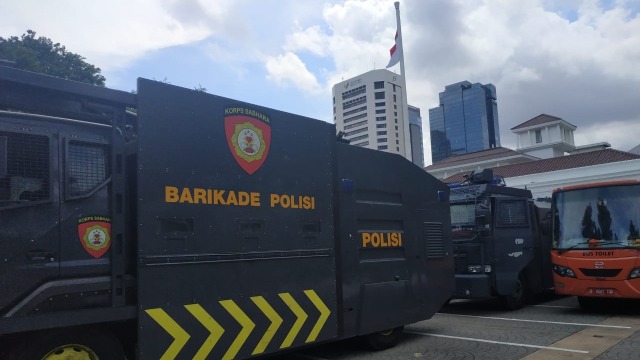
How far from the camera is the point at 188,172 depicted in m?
4.95

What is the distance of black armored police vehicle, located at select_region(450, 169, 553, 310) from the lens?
10.4 metres

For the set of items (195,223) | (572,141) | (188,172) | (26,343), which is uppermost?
(572,141)

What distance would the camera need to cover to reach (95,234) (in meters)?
4.39

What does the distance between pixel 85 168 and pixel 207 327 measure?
6.10ft

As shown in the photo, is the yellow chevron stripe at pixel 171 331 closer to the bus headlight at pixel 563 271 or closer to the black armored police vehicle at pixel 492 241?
the black armored police vehicle at pixel 492 241

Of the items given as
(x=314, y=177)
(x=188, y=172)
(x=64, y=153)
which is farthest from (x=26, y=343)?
(x=314, y=177)

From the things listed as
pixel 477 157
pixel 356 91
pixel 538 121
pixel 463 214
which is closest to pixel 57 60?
pixel 356 91

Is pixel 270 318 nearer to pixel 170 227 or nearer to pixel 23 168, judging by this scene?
pixel 170 227

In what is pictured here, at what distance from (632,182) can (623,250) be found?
4.75 ft

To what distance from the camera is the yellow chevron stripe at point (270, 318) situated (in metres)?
5.37

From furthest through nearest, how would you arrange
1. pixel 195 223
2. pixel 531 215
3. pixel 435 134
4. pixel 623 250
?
pixel 435 134
pixel 531 215
pixel 623 250
pixel 195 223

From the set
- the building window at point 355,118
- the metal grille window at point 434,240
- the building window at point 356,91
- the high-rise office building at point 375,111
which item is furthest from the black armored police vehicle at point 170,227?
the building window at point 356,91

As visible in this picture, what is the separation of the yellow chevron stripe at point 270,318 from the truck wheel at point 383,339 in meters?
2.11

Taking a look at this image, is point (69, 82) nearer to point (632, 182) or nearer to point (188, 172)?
point (188, 172)
